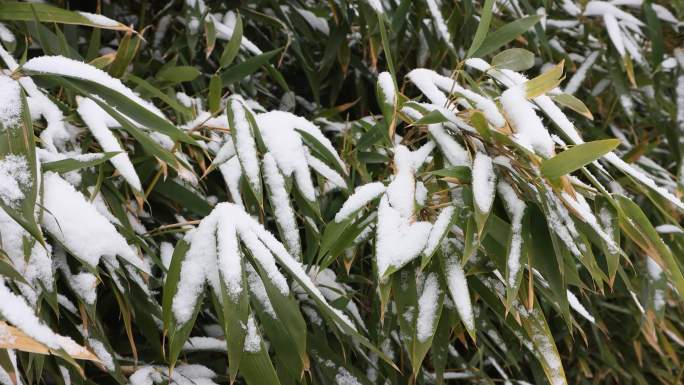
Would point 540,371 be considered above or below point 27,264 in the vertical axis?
below

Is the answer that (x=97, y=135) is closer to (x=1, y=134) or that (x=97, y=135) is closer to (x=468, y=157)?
(x=1, y=134)

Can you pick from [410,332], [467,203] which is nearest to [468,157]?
[467,203]

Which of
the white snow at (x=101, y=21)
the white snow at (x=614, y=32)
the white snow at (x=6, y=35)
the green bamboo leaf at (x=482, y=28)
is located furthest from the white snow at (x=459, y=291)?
the white snow at (x=614, y=32)

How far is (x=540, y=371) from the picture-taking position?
3.30 ft

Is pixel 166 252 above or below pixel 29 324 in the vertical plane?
below

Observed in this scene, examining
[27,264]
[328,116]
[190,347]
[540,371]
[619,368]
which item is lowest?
[619,368]

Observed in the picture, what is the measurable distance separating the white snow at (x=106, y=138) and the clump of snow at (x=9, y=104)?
0.38 feet

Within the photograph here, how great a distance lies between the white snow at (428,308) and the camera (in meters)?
0.62

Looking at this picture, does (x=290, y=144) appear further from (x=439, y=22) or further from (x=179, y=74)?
(x=439, y=22)

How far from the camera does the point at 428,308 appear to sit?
0.64 metres

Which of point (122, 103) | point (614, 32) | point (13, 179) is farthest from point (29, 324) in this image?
point (614, 32)

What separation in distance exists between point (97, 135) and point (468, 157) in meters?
0.37

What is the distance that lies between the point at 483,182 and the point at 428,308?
4.9 inches

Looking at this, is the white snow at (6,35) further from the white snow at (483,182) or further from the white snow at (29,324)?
the white snow at (483,182)
